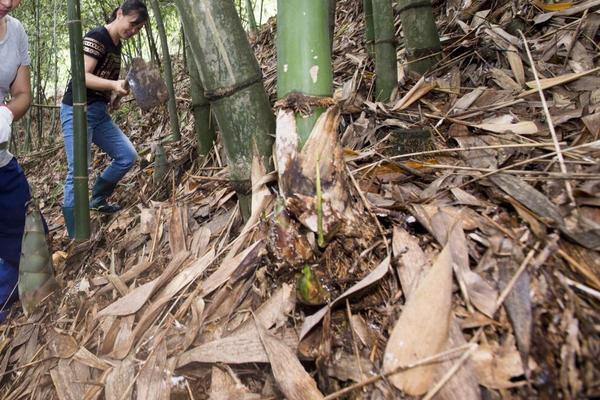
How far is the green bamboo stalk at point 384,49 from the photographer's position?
69.2 inches

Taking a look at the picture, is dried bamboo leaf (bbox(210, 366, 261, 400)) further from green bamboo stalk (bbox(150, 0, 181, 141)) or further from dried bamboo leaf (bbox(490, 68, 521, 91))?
green bamboo stalk (bbox(150, 0, 181, 141))

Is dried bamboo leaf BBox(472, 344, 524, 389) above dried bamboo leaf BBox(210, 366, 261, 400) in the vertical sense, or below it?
above

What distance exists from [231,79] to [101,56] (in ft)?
5.51

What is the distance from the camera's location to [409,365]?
0.74m

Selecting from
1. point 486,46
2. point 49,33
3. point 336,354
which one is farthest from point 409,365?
point 49,33

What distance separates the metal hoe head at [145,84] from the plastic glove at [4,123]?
0.59 meters

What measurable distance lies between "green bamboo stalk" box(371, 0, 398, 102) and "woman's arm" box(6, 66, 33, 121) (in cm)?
164

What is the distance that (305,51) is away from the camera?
93 centimetres

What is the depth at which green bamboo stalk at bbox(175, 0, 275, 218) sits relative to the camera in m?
1.12

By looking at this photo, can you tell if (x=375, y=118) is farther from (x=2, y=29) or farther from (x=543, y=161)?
(x=2, y=29)

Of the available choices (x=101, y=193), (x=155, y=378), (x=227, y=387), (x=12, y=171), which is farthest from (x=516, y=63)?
(x=101, y=193)

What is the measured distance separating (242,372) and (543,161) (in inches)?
36.5

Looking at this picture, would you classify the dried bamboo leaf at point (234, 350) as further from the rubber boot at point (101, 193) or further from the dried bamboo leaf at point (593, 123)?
the rubber boot at point (101, 193)

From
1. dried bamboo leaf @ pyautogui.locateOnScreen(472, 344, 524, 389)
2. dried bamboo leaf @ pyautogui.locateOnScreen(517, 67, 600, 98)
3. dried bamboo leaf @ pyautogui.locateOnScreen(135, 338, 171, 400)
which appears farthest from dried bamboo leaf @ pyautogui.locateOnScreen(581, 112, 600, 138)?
dried bamboo leaf @ pyautogui.locateOnScreen(135, 338, 171, 400)
